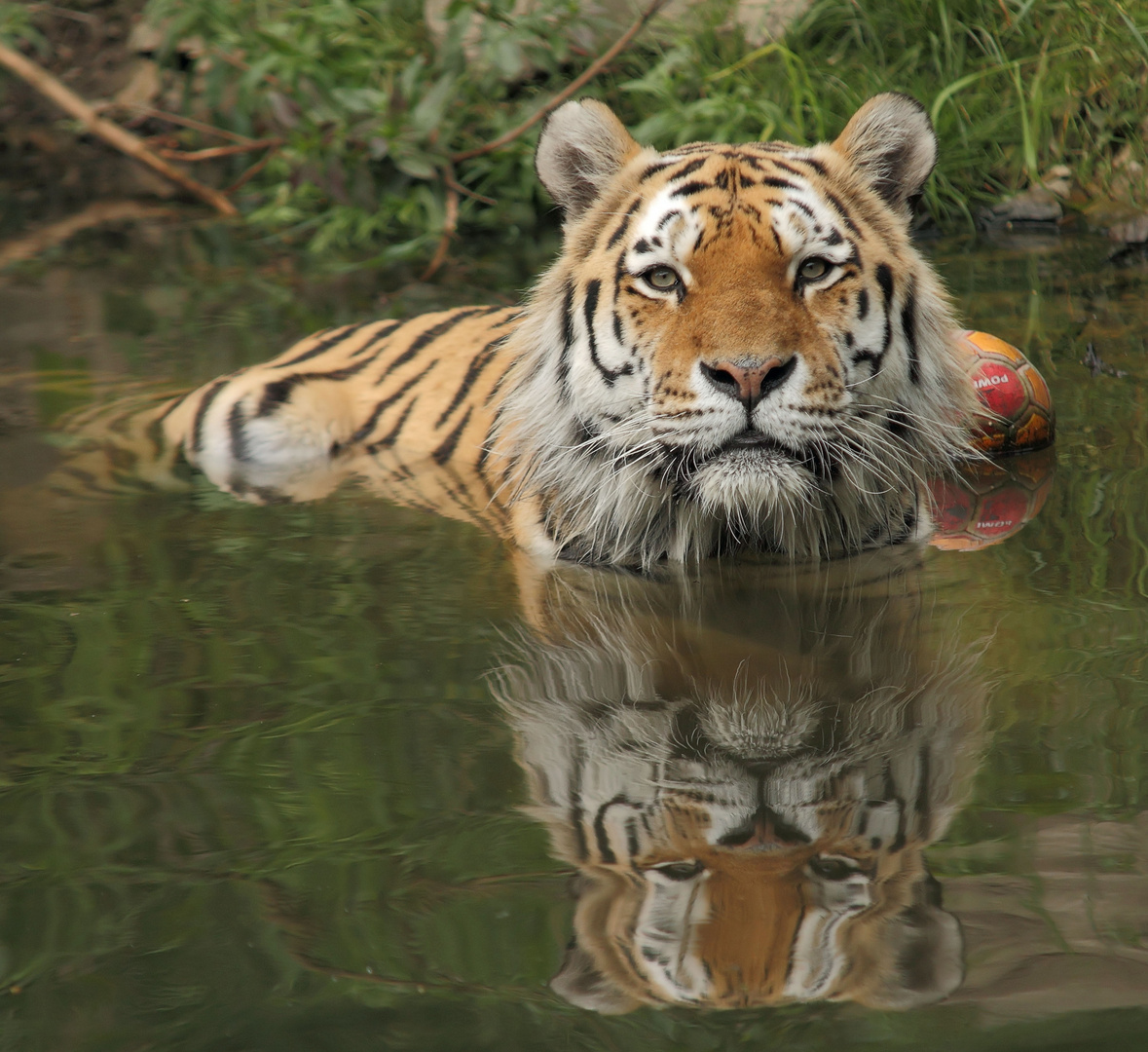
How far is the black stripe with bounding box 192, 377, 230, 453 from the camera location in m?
4.36

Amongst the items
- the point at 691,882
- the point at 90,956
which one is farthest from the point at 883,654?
the point at 90,956

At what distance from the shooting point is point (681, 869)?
6.07 ft

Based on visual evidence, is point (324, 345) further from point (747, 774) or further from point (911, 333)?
point (747, 774)

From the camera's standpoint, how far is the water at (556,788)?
5.25ft

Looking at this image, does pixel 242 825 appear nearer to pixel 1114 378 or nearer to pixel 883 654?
pixel 883 654

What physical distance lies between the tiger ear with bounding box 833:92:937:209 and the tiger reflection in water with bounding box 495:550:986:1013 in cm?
92

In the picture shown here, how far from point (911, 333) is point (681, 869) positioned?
5.62 ft

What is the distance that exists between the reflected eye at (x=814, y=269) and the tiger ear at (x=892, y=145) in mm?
432

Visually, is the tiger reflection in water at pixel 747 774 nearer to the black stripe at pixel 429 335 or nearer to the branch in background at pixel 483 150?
the black stripe at pixel 429 335

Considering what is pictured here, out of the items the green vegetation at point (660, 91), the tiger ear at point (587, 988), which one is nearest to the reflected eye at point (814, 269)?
the tiger ear at point (587, 988)

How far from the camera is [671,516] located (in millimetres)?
3180

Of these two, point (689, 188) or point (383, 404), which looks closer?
point (689, 188)

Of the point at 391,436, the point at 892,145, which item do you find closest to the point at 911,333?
the point at 892,145

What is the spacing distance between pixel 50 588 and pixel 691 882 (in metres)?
1.86
